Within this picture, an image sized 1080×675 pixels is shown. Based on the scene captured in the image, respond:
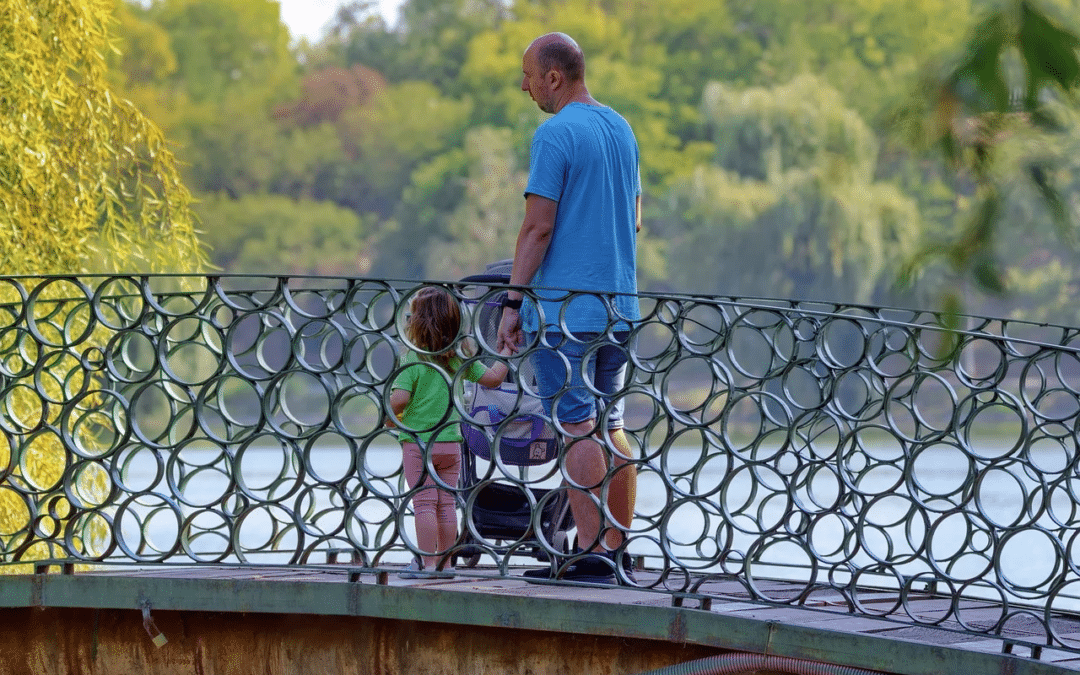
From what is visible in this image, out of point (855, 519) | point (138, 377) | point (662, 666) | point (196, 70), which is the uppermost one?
point (196, 70)

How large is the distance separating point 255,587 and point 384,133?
42.6 m

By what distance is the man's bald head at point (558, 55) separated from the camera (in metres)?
4.62

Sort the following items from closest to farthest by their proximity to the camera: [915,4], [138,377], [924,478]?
[915,4], [138,377], [924,478]

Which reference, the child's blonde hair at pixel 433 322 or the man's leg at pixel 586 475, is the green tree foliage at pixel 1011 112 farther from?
the child's blonde hair at pixel 433 322

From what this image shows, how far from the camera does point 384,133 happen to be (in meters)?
46.8

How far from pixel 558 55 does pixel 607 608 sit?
1.64 metres

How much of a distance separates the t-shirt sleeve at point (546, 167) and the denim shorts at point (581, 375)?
0.43m

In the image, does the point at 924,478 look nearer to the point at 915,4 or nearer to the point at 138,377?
the point at 138,377

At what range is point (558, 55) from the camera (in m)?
4.63

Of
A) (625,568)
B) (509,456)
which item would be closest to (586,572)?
(625,568)

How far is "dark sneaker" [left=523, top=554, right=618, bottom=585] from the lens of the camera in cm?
466

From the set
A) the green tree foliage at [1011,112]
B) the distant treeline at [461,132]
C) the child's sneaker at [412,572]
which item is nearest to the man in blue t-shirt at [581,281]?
the child's sneaker at [412,572]

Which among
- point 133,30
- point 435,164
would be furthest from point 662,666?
point 133,30

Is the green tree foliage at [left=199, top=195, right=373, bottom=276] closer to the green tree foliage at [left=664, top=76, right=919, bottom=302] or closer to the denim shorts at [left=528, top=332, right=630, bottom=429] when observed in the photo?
the green tree foliage at [left=664, top=76, right=919, bottom=302]
